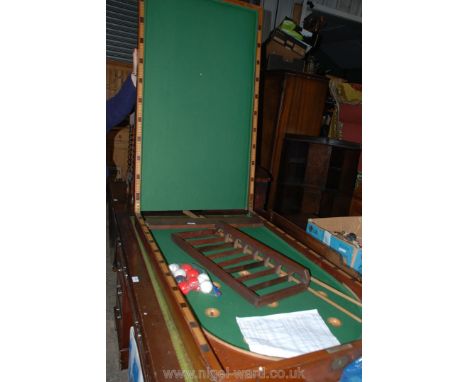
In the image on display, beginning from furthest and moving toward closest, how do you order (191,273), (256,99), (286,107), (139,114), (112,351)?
(286,107) → (256,99) → (112,351) → (139,114) → (191,273)

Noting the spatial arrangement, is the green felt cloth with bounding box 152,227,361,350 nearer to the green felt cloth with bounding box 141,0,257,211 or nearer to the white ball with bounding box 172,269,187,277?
the white ball with bounding box 172,269,187,277

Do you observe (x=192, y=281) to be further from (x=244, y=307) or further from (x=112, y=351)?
(x=112, y=351)

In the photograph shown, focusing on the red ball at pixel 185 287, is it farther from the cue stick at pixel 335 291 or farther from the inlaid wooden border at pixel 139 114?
the inlaid wooden border at pixel 139 114

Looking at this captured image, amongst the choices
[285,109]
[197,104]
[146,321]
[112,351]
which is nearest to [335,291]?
[146,321]

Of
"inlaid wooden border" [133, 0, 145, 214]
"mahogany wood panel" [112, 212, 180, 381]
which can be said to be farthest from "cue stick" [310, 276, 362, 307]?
"inlaid wooden border" [133, 0, 145, 214]

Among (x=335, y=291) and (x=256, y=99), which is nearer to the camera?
(x=335, y=291)

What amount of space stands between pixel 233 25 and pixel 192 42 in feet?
1.04

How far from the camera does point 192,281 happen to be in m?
1.31

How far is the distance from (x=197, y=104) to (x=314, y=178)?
7.17ft

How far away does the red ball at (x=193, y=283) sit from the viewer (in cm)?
129

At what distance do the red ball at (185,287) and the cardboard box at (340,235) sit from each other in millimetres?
800
